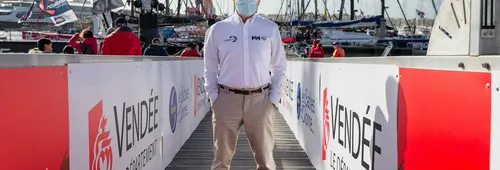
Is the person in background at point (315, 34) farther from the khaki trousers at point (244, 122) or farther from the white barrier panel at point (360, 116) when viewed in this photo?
the khaki trousers at point (244, 122)

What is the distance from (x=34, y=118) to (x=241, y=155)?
5.01 metres

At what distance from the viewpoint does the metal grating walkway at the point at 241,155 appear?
6738 millimetres

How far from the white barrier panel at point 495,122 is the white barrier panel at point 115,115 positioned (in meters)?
2.10

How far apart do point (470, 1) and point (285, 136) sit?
6.53 metres

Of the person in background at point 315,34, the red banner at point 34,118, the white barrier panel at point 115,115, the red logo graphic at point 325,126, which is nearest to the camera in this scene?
the red banner at point 34,118

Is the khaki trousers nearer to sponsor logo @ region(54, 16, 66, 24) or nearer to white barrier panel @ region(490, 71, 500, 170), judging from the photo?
white barrier panel @ region(490, 71, 500, 170)

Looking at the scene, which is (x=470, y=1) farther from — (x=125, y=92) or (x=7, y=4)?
(x=7, y=4)

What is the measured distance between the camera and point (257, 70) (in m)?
4.53

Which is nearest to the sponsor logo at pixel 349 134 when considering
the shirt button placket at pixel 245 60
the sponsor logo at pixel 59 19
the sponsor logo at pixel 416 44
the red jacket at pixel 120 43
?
the shirt button placket at pixel 245 60

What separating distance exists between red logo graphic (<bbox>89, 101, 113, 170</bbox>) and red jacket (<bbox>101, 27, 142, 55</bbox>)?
437cm

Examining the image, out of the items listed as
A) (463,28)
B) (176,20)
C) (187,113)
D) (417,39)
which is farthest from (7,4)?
(463,28)

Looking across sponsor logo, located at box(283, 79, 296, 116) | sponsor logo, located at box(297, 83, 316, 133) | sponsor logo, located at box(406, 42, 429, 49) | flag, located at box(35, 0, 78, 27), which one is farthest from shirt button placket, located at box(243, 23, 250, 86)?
sponsor logo, located at box(406, 42, 429, 49)

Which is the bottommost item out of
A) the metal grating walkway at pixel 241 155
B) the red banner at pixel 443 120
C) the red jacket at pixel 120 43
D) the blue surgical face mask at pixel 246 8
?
the metal grating walkway at pixel 241 155

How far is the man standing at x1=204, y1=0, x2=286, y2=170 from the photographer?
4.52m
